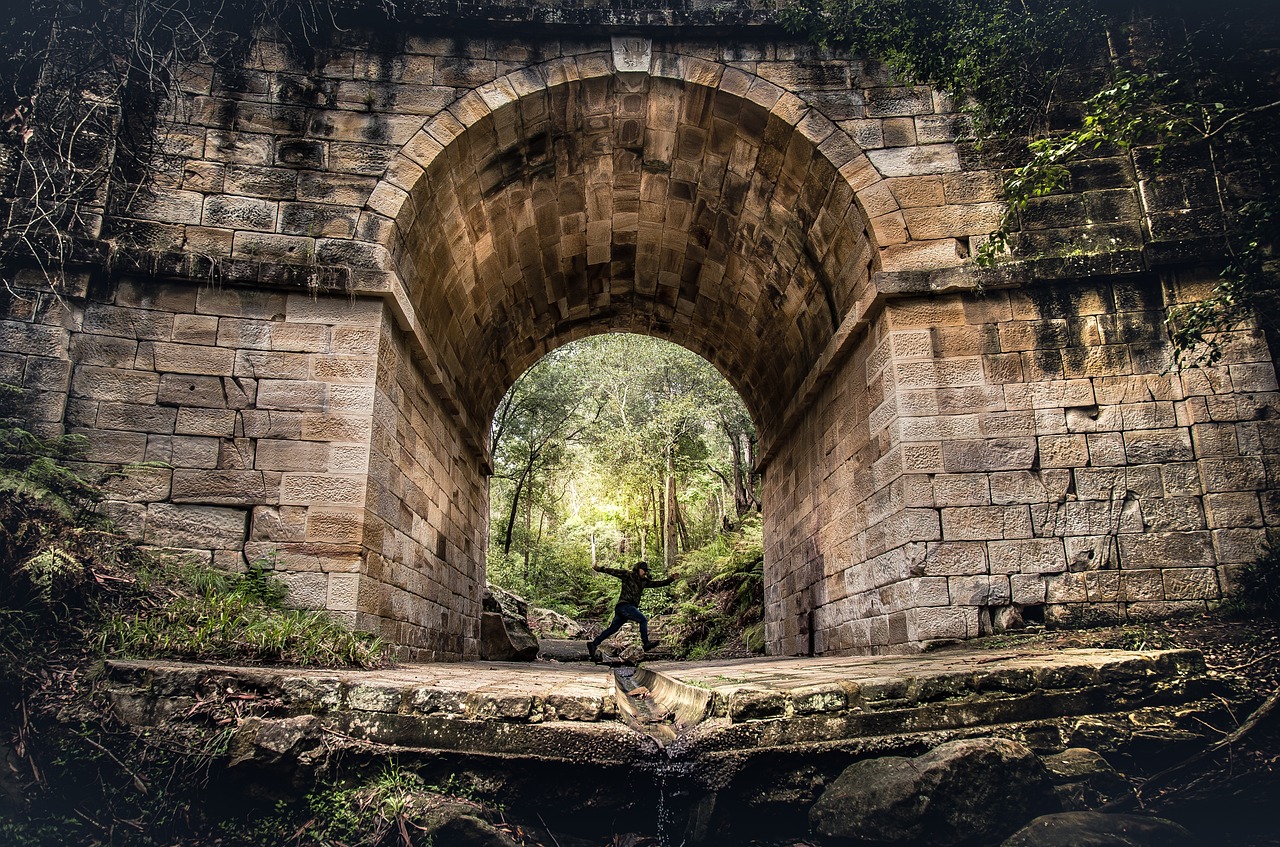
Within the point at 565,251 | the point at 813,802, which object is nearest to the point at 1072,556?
the point at 813,802

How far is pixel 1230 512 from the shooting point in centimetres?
574

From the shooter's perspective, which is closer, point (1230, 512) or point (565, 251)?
point (1230, 512)

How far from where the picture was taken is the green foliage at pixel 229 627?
456 cm

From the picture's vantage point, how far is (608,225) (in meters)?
9.30

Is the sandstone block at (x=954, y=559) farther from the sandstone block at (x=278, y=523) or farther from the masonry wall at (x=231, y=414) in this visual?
the sandstone block at (x=278, y=523)

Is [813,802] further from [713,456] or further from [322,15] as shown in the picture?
[713,456]

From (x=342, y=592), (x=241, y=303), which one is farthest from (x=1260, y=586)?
(x=241, y=303)

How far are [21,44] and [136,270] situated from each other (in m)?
2.08

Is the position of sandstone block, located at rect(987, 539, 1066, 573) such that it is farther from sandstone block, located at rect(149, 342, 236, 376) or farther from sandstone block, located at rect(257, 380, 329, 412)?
sandstone block, located at rect(149, 342, 236, 376)

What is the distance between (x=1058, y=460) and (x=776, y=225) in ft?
12.0

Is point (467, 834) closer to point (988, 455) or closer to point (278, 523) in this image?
point (278, 523)

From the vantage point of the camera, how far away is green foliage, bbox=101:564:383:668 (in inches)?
180

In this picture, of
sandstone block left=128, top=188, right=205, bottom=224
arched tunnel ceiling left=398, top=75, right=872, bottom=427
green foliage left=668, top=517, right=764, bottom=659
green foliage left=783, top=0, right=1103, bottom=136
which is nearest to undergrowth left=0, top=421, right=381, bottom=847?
sandstone block left=128, top=188, right=205, bottom=224

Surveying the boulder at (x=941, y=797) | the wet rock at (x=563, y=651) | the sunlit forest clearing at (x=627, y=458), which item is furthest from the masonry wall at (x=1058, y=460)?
the sunlit forest clearing at (x=627, y=458)
